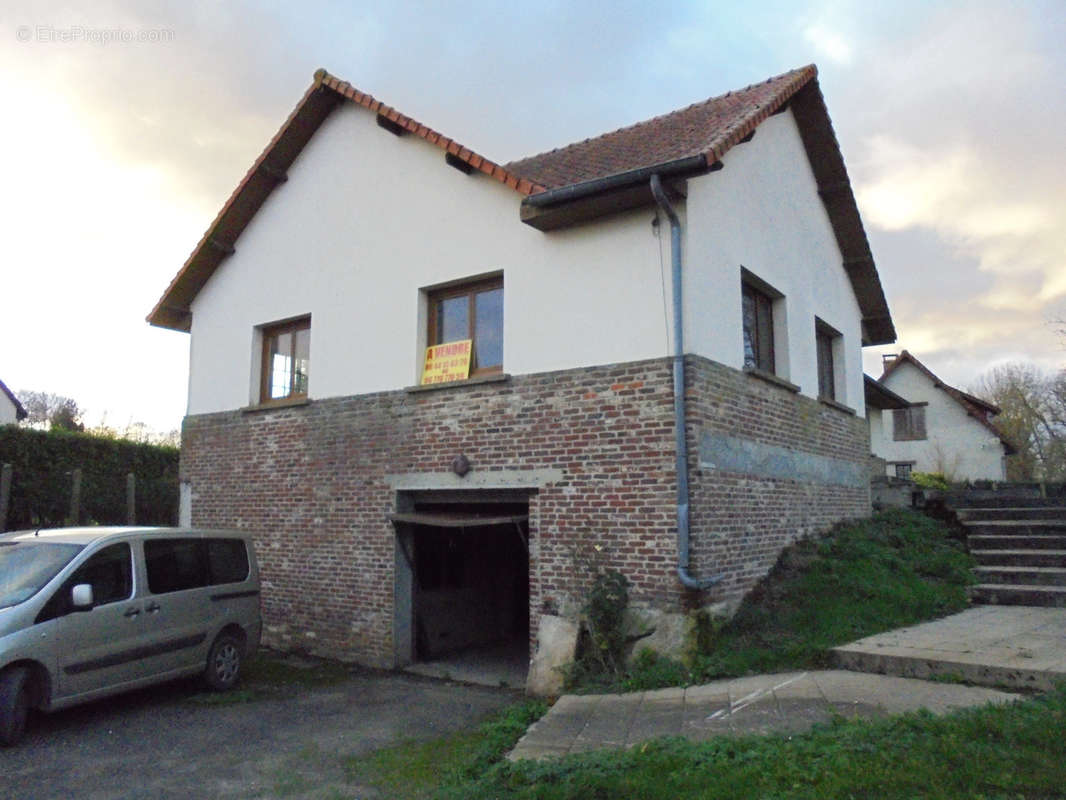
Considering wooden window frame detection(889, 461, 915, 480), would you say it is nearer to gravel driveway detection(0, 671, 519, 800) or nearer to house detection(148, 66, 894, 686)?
house detection(148, 66, 894, 686)

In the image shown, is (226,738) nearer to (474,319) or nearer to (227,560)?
(227,560)

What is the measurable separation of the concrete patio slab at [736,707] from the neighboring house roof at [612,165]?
4.73m

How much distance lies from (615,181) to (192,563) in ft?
19.6

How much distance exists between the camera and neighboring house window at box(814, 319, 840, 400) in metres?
12.7

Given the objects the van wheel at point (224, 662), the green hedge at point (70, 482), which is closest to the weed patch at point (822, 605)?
the van wheel at point (224, 662)

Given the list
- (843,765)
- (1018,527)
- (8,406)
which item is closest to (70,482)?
(843,765)

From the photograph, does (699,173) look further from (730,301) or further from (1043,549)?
(1043,549)

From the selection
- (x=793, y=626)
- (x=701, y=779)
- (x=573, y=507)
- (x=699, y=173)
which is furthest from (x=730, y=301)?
(x=701, y=779)

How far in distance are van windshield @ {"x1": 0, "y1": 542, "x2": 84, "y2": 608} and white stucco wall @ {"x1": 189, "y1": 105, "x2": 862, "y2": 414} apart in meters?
4.15

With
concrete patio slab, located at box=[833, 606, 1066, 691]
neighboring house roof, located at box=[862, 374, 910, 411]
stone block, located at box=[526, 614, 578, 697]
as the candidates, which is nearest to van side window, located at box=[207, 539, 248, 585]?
stone block, located at box=[526, 614, 578, 697]

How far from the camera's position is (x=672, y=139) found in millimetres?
9305

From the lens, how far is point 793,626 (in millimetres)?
7945

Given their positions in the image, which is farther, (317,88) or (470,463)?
(317,88)

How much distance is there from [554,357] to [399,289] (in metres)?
2.72
